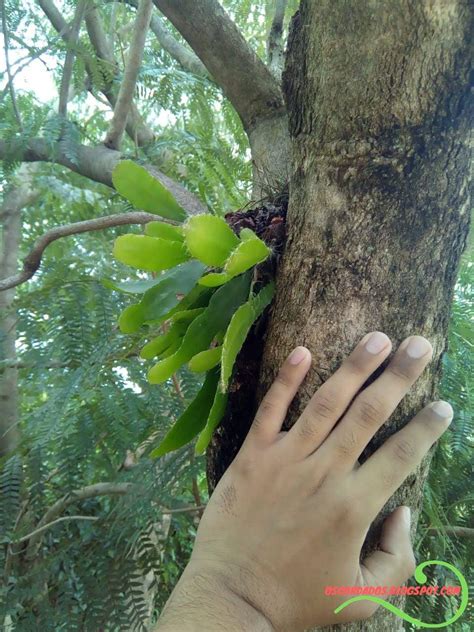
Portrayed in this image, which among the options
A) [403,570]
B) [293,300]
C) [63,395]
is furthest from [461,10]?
[63,395]

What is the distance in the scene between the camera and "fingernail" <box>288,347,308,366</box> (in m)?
0.73

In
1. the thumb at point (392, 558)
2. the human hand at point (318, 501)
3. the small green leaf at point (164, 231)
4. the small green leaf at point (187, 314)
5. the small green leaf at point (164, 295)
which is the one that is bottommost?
the thumb at point (392, 558)

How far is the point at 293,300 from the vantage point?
2.57 ft

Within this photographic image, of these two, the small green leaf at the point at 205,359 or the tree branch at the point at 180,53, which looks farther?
the tree branch at the point at 180,53

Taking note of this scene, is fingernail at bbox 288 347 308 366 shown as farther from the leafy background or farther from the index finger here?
the leafy background

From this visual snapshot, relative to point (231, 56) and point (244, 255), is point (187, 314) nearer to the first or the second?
point (244, 255)

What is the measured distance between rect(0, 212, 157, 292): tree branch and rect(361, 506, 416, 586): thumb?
93 cm

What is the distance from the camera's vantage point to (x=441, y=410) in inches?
29.3

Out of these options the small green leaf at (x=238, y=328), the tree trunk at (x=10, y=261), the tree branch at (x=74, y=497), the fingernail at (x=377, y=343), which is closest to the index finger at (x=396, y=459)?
the fingernail at (x=377, y=343)

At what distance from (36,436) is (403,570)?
122 cm

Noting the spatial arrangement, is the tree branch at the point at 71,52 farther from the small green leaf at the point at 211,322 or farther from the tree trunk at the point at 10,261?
the small green leaf at the point at 211,322

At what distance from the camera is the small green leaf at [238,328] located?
26.9 inches

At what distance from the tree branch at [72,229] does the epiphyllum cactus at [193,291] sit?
51 centimetres

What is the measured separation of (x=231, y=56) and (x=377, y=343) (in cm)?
113
